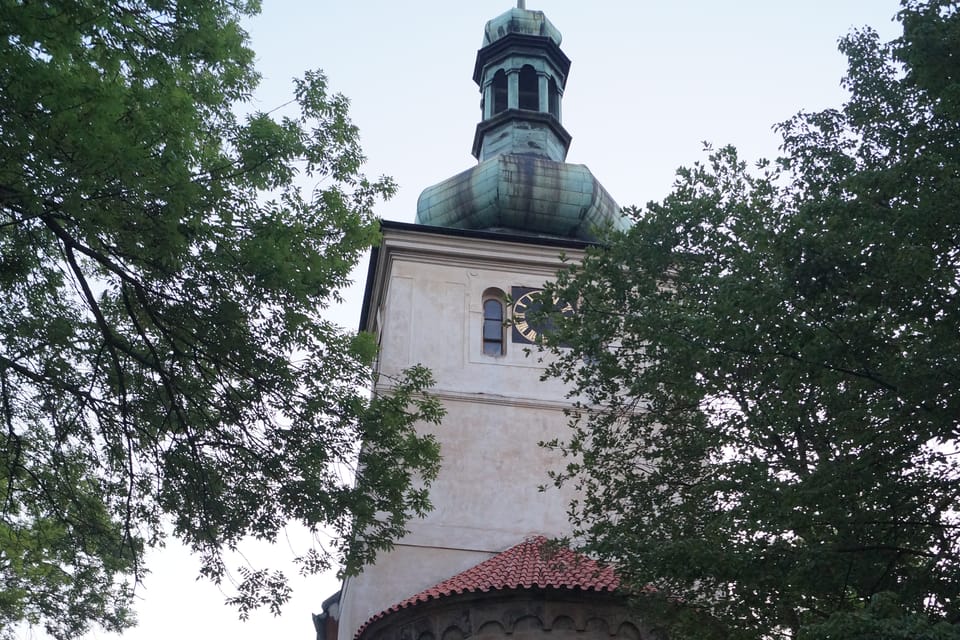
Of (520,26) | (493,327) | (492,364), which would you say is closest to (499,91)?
(520,26)

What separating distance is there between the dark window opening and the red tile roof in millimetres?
4122

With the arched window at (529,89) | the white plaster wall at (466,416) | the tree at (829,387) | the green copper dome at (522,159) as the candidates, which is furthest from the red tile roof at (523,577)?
the arched window at (529,89)

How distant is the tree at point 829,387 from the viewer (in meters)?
8.20

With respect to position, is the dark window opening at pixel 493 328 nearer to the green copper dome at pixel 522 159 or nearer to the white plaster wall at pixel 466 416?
the white plaster wall at pixel 466 416

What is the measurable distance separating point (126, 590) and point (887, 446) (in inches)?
296

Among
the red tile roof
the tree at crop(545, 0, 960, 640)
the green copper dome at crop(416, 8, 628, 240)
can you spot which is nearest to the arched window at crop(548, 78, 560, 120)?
the green copper dome at crop(416, 8, 628, 240)

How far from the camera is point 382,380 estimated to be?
19203mm

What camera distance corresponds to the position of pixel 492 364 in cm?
1927

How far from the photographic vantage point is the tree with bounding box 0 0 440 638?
334 inches

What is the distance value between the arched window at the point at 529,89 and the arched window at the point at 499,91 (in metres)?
0.39

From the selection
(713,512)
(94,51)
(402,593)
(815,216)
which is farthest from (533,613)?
(94,51)

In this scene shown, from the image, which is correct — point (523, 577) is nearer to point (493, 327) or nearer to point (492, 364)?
point (492, 364)

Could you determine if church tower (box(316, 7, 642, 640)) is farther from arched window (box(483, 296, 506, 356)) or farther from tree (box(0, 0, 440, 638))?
tree (box(0, 0, 440, 638))

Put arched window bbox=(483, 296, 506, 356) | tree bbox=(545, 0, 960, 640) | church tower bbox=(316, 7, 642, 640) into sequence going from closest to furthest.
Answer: tree bbox=(545, 0, 960, 640)
church tower bbox=(316, 7, 642, 640)
arched window bbox=(483, 296, 506, 356)
